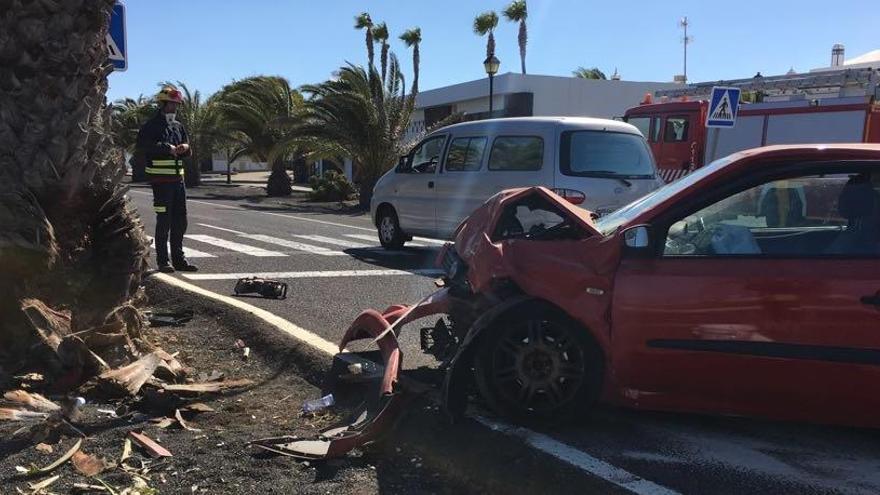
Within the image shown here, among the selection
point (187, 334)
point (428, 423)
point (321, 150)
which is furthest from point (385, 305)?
Result: point (321, 150)

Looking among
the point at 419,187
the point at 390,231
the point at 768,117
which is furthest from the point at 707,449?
the point at 768,117

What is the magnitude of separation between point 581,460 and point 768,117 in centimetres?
1591

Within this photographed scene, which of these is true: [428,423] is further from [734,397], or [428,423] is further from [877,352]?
[877,352]

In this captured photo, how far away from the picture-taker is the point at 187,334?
19.0 feet

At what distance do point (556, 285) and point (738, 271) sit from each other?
0.90 meters

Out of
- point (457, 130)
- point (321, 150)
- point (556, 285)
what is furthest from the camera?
point (321, 150)

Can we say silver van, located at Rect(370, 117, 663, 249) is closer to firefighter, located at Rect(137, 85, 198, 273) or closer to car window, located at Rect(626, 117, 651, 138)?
firefighter, located at Rect(137, 85, 198, 273)

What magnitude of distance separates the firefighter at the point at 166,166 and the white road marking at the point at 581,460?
561 cm

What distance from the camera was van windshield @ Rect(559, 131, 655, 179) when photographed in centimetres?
889

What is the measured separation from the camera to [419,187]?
11070 millimetres

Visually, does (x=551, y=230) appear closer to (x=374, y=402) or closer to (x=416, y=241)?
(x=374, y=402)

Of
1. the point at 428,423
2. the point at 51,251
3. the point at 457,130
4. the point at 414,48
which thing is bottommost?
the point at 428,423

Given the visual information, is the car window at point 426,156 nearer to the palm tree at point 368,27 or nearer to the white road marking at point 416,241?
the white road marking at point 416,241

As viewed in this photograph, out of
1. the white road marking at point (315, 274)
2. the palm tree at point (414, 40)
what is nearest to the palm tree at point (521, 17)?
the palm tree at point (414, 40)
